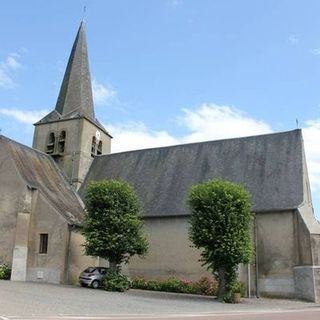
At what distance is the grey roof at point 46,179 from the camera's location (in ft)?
92.0

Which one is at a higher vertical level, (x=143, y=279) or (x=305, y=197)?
(x=305, y=197)

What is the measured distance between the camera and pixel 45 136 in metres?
37.5

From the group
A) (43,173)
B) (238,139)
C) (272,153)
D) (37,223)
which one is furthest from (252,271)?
(43,173)

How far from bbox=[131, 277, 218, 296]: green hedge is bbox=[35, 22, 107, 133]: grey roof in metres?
15.2

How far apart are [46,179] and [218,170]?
11909mm

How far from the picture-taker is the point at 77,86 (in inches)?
1512

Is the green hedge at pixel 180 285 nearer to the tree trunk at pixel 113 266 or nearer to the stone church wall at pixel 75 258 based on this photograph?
the tree trunk at pixel 113 266

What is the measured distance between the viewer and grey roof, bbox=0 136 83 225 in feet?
92.0

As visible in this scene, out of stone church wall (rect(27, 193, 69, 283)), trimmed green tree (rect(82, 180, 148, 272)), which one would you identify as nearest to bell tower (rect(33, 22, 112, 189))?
stone church wall (rect(27, 193, 69, 283))

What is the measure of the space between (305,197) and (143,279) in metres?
11.1

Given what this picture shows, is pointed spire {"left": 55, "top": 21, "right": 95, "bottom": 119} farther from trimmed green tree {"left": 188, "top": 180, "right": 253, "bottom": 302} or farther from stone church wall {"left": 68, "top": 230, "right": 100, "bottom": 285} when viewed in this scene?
trimmed green tree {"left": 188, "top": 180, "right": 253, "bottom": 302}

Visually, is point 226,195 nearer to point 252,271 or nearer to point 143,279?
point 252,271

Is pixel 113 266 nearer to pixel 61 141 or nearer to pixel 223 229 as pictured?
pixel 223 229

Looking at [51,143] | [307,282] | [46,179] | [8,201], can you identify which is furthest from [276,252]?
[51,143]
